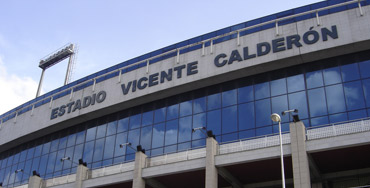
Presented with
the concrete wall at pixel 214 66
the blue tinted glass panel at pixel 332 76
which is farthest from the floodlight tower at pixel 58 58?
the blue tinted glass panel at pixel 332 76

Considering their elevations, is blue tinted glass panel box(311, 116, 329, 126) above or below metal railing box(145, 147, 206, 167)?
above

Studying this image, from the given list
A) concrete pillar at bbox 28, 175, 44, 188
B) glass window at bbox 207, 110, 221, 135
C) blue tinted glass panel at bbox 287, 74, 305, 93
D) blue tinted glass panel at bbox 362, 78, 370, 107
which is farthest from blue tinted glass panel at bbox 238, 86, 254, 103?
concrete pillar at bbox 28, 175, 44, 188

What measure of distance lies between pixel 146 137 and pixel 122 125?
3.82 meters

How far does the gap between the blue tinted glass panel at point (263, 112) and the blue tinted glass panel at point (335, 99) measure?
15.9 ft

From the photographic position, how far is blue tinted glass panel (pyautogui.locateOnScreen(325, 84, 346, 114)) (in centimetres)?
3428

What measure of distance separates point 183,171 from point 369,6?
65.7 ft

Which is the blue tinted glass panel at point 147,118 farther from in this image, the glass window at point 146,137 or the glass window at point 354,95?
the glass window at point 354,95

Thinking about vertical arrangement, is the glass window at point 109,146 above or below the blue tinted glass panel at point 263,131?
above

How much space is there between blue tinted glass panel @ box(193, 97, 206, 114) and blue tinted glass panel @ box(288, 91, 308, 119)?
7.93m

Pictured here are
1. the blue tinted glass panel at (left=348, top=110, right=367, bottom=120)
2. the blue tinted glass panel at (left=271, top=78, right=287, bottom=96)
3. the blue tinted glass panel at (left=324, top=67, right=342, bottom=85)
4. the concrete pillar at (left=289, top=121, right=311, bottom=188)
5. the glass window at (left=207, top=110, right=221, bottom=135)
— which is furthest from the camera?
the glass window at (left=207, top=110, right=221, bottom=135)

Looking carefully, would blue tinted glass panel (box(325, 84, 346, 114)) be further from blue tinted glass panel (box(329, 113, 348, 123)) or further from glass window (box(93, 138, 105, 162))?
glass window (box(93, 138, 105, 162))

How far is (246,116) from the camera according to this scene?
37.4m

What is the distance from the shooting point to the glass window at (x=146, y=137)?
135 feet

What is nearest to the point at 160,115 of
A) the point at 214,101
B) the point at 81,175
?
the point at 214,101
